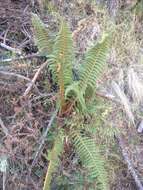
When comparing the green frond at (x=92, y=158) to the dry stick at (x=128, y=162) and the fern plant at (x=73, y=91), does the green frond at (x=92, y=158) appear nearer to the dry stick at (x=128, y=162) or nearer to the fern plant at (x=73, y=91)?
the fern plant at (x=73, y=91)

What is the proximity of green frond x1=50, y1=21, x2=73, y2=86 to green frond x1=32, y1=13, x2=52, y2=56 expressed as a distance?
0.47 feet

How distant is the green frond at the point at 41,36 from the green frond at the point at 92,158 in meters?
0.59

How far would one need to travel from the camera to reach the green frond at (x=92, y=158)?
268 centimetres

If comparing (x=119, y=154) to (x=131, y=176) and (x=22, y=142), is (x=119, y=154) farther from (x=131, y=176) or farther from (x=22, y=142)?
(x=22, y=142)

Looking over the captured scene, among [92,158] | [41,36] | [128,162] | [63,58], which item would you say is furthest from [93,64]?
[128,162]

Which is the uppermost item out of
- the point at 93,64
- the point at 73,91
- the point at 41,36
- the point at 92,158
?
the point at 41,36

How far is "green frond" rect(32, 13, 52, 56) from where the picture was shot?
2.75 meters

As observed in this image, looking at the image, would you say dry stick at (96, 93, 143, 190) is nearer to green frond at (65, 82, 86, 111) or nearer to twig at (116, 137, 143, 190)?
twig at (116, 137, 143, 190)

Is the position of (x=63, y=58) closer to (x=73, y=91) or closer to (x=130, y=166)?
(x=73, y=91)

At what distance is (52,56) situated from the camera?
8.83 feet

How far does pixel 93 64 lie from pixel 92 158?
590mm

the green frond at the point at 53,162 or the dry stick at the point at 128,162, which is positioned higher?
the green frond at the point at 53,162

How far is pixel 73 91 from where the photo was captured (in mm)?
2758

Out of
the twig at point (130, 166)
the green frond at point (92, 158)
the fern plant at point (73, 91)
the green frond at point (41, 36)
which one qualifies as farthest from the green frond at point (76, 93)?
the twig at point (130, 166)
